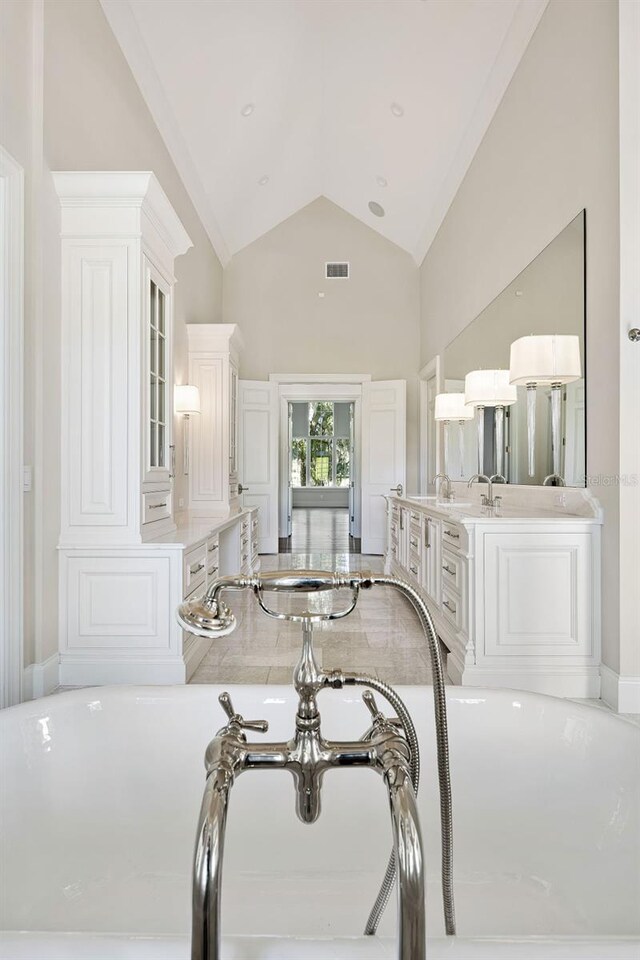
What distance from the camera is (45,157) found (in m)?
2.79

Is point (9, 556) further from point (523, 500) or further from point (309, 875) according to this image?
point (523, 500)

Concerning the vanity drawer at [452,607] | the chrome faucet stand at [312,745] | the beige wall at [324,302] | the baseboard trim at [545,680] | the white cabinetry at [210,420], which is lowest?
the baseboard trim at [545,680]

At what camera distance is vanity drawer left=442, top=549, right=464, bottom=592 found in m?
3.10

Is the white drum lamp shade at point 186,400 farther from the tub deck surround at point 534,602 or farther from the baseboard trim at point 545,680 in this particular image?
the baseboard trim at point 545,680

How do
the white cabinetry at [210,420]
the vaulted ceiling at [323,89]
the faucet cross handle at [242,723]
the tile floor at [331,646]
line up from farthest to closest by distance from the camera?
the white cabinetry at [210,420] < the vaulted ceiling at [323,89] < the tile floor at [331,646] < the faucet cross handle at [242,723]

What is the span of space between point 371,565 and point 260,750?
596 centimetres

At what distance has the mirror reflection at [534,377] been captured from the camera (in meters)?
3.01

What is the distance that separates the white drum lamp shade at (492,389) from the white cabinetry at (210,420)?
256cm

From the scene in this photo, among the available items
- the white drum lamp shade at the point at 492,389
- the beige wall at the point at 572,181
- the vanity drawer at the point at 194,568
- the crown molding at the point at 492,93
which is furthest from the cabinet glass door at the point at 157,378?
the crown molding at the point at 492,93

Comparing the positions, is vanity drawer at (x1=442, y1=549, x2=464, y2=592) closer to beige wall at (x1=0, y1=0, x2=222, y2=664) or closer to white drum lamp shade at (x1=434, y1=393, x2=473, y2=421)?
white drum lamp shade at (x1=434, y1=393, x2=473, y2=421)

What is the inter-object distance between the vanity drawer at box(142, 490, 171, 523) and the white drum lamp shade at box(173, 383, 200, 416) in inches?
67.6

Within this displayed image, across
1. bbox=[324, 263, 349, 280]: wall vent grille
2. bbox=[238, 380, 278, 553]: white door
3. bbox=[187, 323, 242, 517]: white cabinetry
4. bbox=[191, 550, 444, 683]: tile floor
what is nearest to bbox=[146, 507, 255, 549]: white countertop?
bbox=[191, 550, 444, 683]: tile floor

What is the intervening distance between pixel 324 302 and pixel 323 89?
258 cm

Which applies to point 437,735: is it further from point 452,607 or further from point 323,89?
point 323,89
